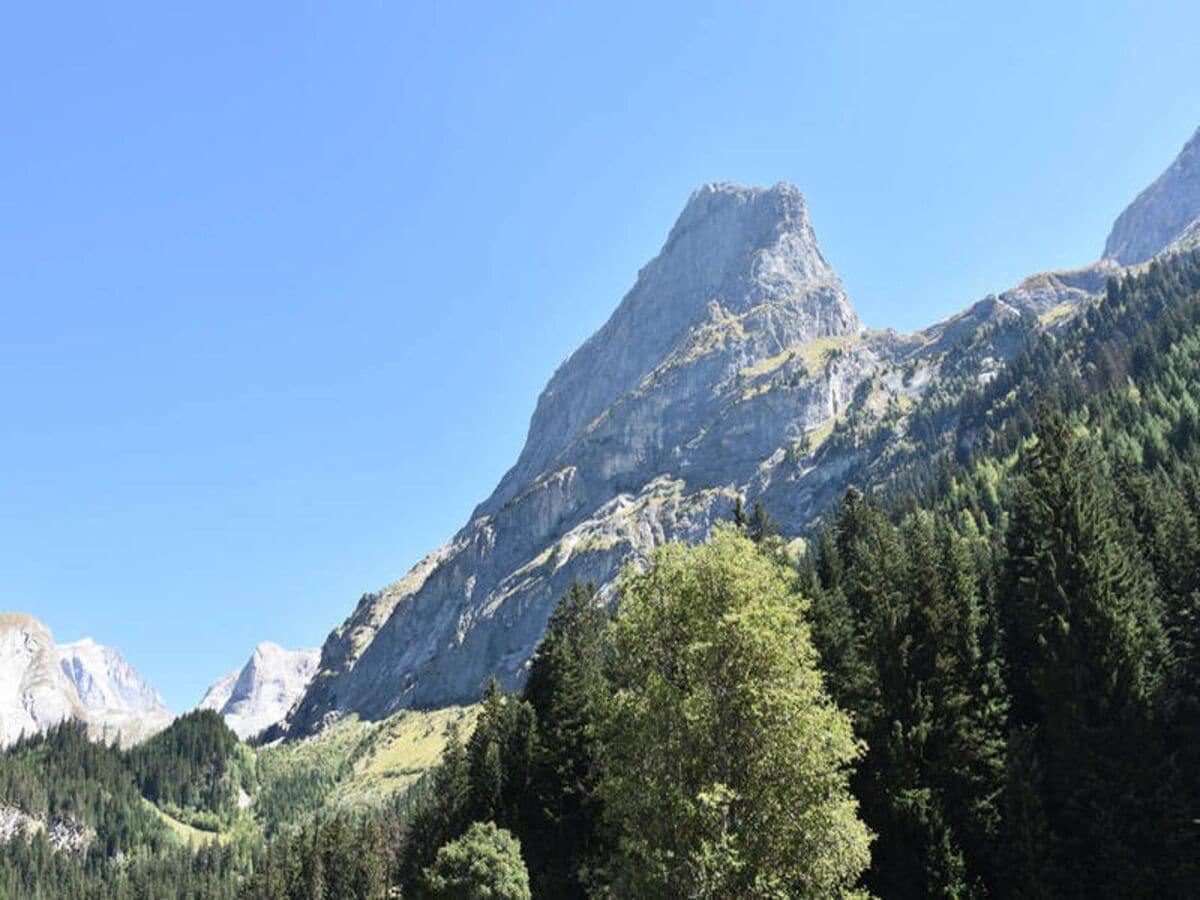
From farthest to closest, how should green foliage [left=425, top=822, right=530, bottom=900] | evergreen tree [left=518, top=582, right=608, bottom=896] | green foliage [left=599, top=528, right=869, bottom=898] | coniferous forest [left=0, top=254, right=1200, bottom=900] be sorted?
green foliage [left=425, top=822, right=530, bottom=900]
evergreen tree [left=518, top=582, right=608, bottom=896]
coniferous forest [left=0, top=254, right=1200, bottom=900]
green foliage [left=599, top=528, right=869, bottom=898]

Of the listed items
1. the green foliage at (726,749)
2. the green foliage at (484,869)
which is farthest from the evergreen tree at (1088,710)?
the green foliage at (484,869)

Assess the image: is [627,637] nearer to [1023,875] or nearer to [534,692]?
[1023,875]

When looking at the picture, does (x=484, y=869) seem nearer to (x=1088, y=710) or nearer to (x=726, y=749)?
(x=726, y=749)

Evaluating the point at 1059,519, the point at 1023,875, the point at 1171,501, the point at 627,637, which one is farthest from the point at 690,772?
the point at 1171,501

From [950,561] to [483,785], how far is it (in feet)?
136

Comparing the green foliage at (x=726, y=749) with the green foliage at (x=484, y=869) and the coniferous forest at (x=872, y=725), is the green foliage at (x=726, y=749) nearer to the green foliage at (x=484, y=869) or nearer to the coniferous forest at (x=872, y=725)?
the coniferous forest at (x=872, y=725)

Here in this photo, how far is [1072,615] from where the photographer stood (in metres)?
40.0

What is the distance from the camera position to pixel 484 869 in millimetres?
53812

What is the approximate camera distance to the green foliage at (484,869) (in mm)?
54000

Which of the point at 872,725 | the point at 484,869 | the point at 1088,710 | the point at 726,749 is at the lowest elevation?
the point at 484,869

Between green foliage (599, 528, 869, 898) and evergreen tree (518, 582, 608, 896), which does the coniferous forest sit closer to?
green foliage (599, 528, 869, 898)

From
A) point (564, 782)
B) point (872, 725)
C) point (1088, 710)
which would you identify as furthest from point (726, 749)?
point (564, 782)

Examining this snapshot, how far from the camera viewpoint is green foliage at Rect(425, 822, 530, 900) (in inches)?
2126

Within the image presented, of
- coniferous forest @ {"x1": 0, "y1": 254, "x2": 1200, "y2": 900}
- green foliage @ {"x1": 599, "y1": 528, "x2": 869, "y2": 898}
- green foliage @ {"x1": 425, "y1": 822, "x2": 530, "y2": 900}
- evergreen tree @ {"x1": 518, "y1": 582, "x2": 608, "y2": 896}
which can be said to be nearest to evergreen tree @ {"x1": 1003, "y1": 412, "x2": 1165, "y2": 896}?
coniferous forest @ {"x1": 0, "y1": 254, "x2": 1200, "y2": 900}
